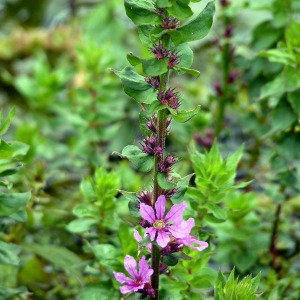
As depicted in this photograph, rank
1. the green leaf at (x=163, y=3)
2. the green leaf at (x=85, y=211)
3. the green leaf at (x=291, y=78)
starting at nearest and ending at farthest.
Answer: the green leaf at (x=163, y=3)
the green leaf at (x=85, y=211)
the green leaf at (x=291, y=78)

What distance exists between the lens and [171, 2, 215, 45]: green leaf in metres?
1.11

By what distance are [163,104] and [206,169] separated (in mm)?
358

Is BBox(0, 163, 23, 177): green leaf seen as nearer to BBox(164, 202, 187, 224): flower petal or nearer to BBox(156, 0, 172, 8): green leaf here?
BBox(164, 202, 187, 224): flower petal

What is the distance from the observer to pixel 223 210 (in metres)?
1.38

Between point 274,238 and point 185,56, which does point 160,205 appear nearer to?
point 185,56

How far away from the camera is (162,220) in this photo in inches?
45.4

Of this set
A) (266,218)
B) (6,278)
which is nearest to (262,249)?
(266,218)

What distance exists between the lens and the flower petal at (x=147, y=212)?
1.13m

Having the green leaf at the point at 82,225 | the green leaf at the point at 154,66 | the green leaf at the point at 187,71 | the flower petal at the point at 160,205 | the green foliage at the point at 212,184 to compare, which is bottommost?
the green leaf at the point at 82,225

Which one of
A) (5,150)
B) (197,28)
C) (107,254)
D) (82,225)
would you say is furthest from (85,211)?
(197,28)

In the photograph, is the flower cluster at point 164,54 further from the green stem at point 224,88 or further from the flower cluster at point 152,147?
the green stem at point 224,88

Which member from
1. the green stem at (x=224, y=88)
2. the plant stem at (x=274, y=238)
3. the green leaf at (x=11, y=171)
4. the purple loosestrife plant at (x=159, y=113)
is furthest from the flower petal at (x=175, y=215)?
the green stem at (x=224, y=88)

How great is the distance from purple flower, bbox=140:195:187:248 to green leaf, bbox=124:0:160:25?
1.09ft

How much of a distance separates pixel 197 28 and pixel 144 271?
48 centimetres
